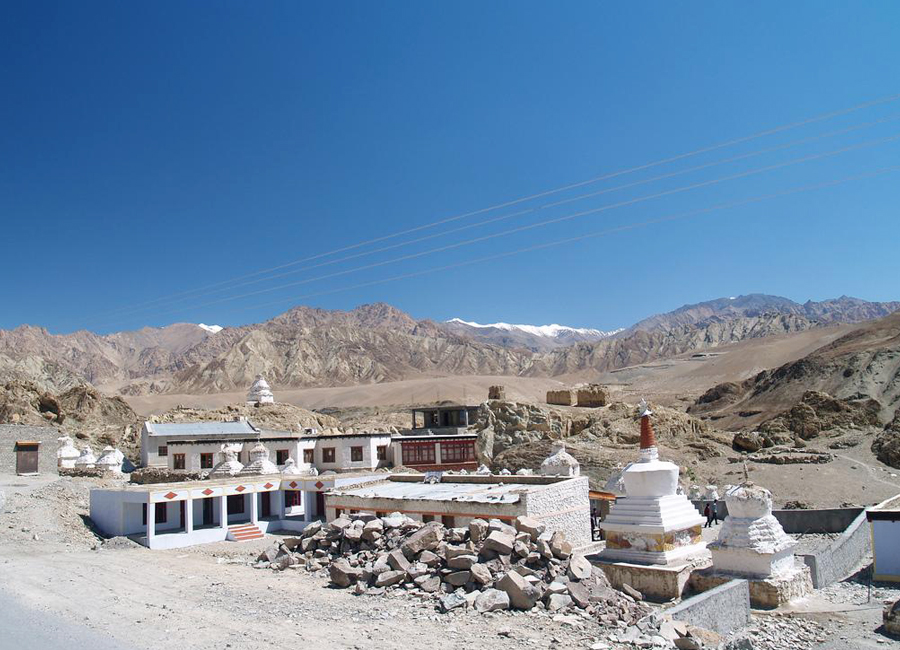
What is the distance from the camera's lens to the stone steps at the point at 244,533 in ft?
87.9

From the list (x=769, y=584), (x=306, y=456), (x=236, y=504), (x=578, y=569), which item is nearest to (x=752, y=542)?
(x=769, y=584)

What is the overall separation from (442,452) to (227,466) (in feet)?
43.0

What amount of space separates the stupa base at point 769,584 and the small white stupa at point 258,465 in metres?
19.8

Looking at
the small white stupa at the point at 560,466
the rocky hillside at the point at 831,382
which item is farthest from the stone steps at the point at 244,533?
the rocky hillside at the point at 831,382

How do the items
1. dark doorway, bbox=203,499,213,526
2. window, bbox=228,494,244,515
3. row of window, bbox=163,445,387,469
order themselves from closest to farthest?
dark doorway, bbox=203,499,213,526
window, bbox=228,494,244,515
row of window, bbox=163,445,387,469

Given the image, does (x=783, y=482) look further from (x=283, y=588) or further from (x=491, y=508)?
(x=283, y=588)

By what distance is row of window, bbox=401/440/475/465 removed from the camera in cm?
3891

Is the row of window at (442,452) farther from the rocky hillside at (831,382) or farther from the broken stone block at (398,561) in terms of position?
the rocky hillside at (831,382)

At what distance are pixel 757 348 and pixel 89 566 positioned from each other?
14431 cm

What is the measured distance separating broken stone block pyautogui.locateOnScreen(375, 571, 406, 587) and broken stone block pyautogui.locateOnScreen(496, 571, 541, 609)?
8.41ft

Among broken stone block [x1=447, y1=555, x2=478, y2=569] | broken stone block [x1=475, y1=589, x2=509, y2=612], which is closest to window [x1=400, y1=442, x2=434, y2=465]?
broken stone block [x1=447, y1=555, x2=478, y2=569]

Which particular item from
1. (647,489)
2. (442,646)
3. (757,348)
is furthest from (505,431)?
(757,348)

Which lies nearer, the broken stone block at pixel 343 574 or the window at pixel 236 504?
the broken stone block at pixel 343 574

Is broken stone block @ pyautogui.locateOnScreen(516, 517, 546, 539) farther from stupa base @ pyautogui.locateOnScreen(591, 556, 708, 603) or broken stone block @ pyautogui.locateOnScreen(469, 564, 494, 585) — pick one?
stupa base @ pyautogui.locateOnScreen(591, 556, 708, 603)
